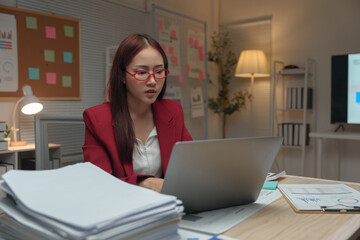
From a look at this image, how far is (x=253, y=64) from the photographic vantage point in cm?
394

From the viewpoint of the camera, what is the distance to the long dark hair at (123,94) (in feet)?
3.92

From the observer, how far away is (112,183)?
0.68 meters

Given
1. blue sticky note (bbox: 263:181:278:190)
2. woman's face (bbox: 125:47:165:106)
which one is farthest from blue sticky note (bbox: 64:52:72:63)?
blue sticky note (bbox: 263:181:278:190)

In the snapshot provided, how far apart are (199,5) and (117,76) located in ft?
11.5

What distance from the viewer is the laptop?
28.6 inches

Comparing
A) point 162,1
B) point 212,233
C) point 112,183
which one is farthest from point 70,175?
point 162,1

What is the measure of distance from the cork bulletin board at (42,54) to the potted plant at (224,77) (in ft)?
6.09

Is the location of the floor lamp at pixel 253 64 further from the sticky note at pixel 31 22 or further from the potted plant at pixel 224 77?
the sticky note at pixel 31 22

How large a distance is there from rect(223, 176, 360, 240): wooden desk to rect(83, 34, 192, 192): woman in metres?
0.46

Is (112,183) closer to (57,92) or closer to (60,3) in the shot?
(57,92)

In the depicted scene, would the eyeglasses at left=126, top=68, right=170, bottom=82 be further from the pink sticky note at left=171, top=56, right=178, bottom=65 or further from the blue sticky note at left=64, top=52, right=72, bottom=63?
the pink sticky note at left=171, top=56, right=178, bottom=65

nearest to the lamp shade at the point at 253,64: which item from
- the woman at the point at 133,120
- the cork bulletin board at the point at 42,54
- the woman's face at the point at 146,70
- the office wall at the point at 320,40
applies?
the office wall at the point at 320,40

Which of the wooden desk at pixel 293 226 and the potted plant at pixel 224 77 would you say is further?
the potted plant at pixel 224 77

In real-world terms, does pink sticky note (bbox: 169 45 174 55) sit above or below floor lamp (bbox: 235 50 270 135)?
above
